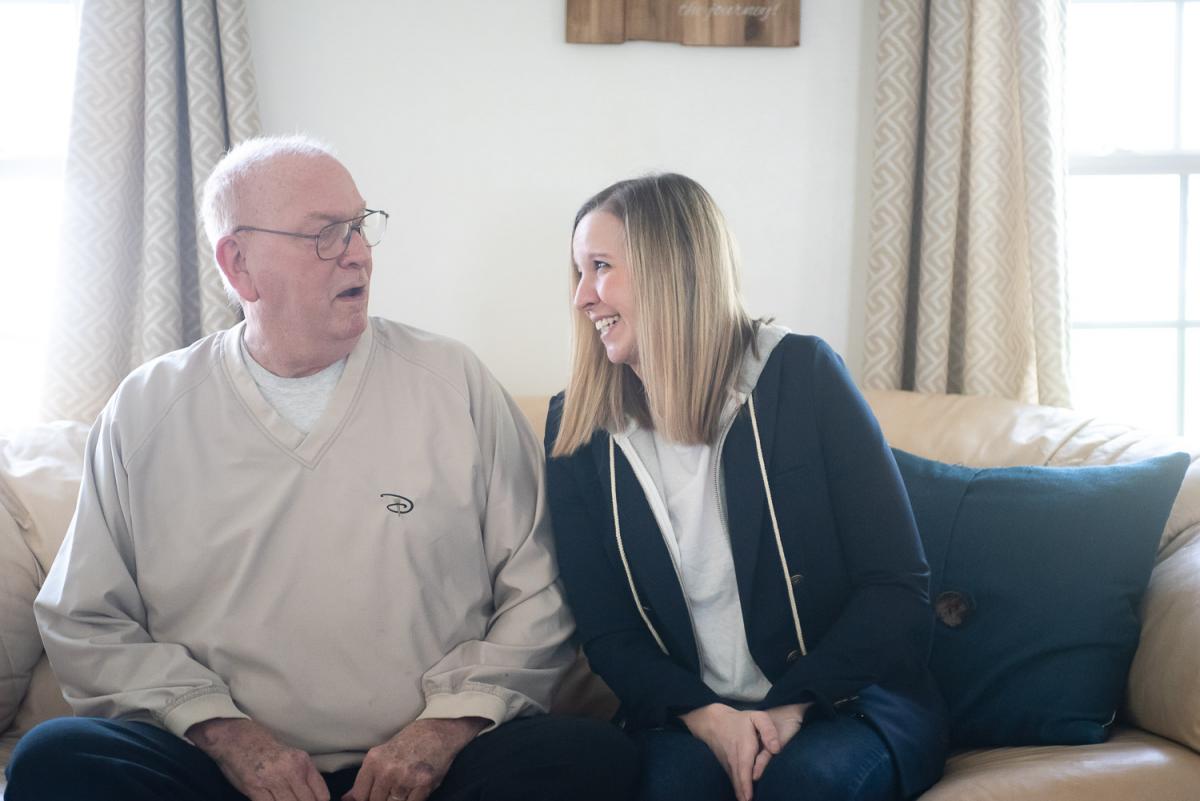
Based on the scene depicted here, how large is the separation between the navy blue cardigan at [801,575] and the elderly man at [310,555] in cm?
12

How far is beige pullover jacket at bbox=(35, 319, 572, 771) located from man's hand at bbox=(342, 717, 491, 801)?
1.4 inches

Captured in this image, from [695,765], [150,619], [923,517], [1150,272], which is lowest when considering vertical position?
[695,765]

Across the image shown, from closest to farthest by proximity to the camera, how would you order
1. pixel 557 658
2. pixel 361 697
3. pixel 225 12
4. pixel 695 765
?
pixel 695 765 < pixel 361 697 < pixel 557 658 < pixel 225 12

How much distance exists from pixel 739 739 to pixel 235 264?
1108 millimetres

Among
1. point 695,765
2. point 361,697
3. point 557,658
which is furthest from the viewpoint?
point 557,658

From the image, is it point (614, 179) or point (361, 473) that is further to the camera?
point (614, 179)

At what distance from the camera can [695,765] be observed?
5.01 ft

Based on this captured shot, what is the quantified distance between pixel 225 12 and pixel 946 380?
1810mm

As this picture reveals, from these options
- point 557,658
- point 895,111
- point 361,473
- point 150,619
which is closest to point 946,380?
point 895,111

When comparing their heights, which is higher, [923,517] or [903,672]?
[923,517]

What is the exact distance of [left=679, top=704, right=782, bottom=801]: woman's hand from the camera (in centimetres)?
150

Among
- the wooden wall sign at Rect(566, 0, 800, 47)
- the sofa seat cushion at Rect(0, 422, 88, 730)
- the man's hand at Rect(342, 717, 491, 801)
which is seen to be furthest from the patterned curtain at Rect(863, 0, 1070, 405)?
the sofa seat cushion at Rect(0, 422, 88, 730)

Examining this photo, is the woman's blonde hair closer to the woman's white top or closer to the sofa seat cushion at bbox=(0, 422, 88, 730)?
the woman's white top

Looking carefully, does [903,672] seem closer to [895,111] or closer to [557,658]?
[557,658]
